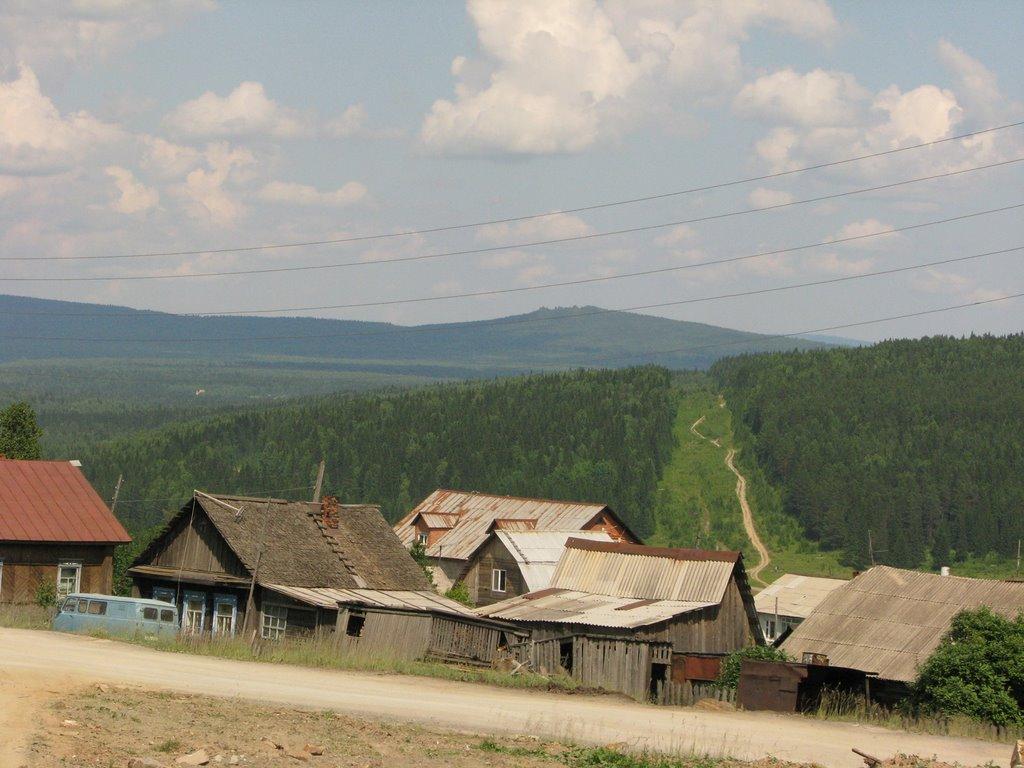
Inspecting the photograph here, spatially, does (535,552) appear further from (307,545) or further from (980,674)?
(980,674)

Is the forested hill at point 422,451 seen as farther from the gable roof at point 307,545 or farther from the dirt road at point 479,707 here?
the dirt road at point 479,707

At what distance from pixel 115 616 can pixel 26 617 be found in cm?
405

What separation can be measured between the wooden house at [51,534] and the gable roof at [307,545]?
1.89m

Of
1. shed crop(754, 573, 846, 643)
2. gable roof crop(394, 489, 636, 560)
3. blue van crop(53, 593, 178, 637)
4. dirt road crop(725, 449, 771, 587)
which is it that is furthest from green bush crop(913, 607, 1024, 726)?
dirt road crop(725, 449, 771, 587)

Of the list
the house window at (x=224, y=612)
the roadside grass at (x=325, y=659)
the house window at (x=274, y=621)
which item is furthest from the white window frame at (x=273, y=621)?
the roadside grass at (x=325, y=659)

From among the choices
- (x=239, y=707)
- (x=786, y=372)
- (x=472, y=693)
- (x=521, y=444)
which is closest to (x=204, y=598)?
(x=472, y=693)

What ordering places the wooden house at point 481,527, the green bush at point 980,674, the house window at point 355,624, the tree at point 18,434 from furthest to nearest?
the wooden house at point 481,527 → the tree at point 18,434 → the house window at point 355,624 → the green bush at point 980,674

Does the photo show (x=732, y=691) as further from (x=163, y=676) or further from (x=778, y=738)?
(x=163, y=676)

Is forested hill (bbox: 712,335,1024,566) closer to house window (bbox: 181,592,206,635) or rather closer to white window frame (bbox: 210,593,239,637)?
house window (bbox: 181,592,206,635)

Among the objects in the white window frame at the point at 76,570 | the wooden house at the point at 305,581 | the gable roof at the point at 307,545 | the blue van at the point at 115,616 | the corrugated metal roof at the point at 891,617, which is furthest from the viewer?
the white window frame at the point at 76,570

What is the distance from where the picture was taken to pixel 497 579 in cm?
6378

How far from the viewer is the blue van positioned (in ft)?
130

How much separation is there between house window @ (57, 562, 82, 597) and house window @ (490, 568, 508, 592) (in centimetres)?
2089

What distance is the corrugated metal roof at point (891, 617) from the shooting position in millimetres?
40000
